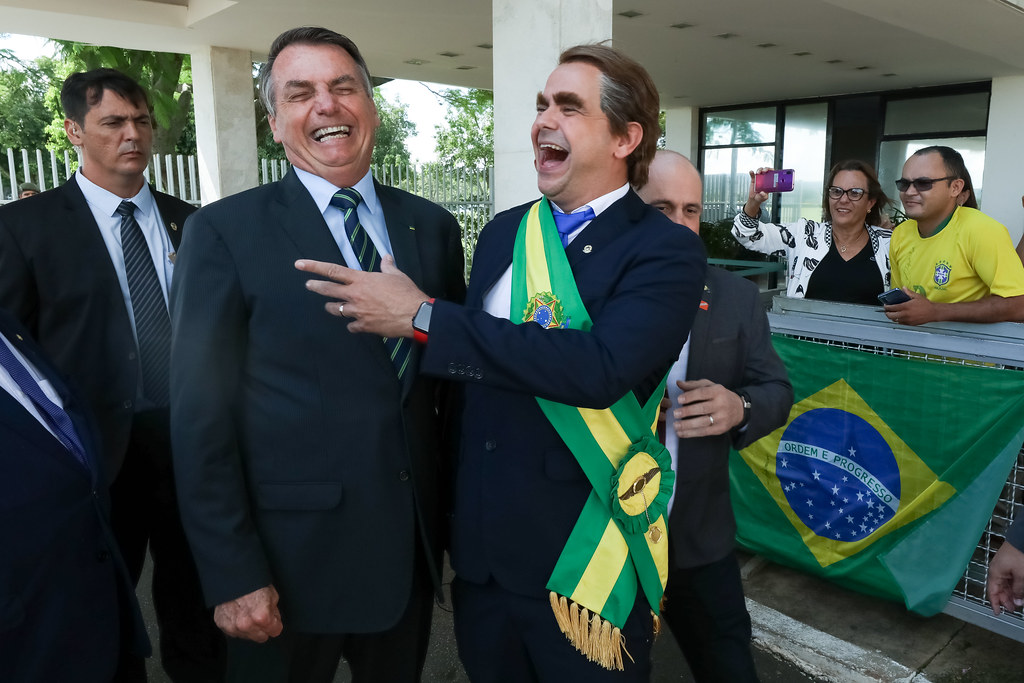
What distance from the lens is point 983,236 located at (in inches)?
147

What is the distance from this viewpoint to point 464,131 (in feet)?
98.5

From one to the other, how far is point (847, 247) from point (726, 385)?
8.70ft

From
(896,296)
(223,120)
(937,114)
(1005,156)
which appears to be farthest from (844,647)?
(937,114)

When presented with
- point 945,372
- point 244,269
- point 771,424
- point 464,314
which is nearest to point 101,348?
point 244,269

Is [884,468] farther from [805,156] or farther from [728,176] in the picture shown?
[728,176]

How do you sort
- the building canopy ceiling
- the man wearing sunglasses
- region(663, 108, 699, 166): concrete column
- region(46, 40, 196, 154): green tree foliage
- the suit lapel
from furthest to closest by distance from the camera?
region(663, 108, 699, 166): concrete column < region(46, 40, 196, 154): green tree foliage < the building canopy ceiling < the man wearing sunglasses < the suit lapel

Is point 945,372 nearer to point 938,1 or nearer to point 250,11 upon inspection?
point 938,1

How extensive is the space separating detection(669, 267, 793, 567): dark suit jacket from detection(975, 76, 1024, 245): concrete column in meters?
13.0

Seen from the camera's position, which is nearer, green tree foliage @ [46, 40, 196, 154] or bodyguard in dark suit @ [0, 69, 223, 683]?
bodyguard in dark suit @ [0, 69, 223, 683]

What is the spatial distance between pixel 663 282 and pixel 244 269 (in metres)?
0.93

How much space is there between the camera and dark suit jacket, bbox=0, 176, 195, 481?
8.04ft

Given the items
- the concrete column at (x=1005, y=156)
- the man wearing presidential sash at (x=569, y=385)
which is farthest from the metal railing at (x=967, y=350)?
the concrete column at (x=1005, y=156)

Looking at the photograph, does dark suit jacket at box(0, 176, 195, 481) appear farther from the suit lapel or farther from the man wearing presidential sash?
the suit lapel

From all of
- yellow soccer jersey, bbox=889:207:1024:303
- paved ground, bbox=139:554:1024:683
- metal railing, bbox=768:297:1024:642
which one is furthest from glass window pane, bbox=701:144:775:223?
paved ground, bbox=139:554:1024:683
